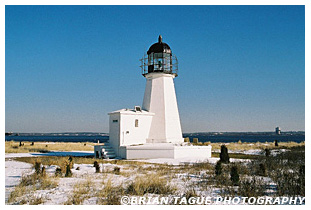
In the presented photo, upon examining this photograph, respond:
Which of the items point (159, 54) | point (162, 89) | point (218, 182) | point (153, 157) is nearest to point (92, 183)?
point (218, 182)

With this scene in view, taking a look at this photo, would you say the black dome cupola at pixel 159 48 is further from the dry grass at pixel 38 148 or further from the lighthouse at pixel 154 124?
the dry grass at pixel 38 148

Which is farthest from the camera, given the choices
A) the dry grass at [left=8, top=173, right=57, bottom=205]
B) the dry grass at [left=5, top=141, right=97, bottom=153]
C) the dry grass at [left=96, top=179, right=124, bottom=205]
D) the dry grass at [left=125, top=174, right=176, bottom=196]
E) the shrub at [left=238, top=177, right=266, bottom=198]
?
the dry grass at [left=5, top=141, right=97, bottom=153]

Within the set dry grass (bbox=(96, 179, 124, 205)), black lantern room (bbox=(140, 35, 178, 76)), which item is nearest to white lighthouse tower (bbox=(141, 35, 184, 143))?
black lantern room (bbox=(140, 35, 178, 76))

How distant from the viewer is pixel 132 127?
20938 mm

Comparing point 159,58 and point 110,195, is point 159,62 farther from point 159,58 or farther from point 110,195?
point 110,195

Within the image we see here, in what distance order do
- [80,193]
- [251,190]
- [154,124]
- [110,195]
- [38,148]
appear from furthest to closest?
[38,148]
[154,124]
[251,190]
[80,193]
[110,195]

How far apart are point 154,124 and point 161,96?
2408mm

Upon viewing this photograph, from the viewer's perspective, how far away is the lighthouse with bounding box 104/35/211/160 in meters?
19.4

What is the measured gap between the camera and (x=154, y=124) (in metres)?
22.0

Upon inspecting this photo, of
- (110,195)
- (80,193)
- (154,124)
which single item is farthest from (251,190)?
(154,124)

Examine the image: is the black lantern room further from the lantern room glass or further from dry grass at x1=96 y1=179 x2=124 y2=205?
dry grass at x1=96 y1=179 x2=124 y2=205

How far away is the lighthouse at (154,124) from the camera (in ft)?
63.8

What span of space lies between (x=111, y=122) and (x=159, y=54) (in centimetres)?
706

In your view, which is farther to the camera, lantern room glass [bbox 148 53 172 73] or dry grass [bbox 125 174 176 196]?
lantern room glass [bbox 148 53 172 73]
